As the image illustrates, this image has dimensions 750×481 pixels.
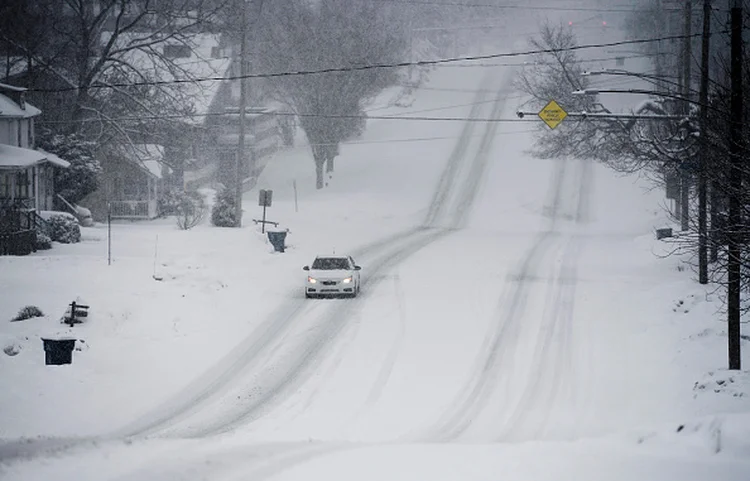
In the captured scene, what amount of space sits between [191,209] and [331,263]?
2434cm

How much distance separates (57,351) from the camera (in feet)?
66.8

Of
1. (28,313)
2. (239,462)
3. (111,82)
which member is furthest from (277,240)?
(239,462)

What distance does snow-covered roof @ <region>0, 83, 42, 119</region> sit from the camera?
41594mm

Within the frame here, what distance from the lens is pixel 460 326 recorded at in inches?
1011

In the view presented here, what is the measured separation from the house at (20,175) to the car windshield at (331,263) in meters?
11.6

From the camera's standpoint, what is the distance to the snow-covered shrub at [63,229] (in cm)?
3766

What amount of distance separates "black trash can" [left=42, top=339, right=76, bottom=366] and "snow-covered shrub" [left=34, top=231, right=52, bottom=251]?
15961mm

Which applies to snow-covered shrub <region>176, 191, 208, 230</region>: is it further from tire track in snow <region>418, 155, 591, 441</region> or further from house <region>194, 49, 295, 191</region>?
tire track in snow <region>418, 155, 591, 441</region>

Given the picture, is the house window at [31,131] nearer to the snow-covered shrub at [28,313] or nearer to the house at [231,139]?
the house at [231,139]

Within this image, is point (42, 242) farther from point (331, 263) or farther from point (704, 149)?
point (704, 149)

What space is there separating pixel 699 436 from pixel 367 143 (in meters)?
64.5

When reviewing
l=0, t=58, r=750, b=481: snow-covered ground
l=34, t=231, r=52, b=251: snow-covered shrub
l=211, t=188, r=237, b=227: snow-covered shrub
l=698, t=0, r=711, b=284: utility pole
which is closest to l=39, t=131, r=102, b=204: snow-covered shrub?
l=211, t=188, r=237, b=227: snow-covered shrub

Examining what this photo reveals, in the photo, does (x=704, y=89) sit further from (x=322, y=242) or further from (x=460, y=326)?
(x=322, y=242)

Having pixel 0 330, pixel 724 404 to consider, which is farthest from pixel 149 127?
pixel 724 404
